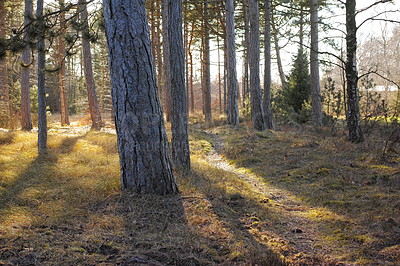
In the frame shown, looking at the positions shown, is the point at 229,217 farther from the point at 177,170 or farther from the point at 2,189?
the point at 2,189

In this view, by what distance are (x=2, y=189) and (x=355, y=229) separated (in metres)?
5.36

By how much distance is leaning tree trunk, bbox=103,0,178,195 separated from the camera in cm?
465

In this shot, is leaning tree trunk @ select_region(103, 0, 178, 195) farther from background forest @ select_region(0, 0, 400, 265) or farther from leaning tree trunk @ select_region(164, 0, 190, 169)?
leaning tree trunk @ select_region(164, 0, 190, 169)

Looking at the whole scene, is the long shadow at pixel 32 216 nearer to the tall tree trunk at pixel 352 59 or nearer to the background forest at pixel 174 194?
the background forest at pixel 174 194

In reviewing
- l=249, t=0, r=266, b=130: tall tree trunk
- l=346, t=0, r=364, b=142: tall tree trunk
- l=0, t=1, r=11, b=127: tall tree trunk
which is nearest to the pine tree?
l=249, t=0, r=266, b=130: tall tree trunk

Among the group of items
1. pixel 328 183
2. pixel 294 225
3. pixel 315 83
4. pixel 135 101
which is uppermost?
pixel 315 83

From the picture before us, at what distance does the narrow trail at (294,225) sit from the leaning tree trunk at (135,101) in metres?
1.94

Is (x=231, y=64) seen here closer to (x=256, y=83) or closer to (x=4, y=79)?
(x=256, y=83)

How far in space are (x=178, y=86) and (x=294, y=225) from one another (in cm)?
396

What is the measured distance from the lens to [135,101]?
471 centimetres

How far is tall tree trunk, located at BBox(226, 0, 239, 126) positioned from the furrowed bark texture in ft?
26.8

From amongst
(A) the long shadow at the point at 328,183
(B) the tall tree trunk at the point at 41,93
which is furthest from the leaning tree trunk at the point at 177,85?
(B) the tall tree trunk at the point at 41,93

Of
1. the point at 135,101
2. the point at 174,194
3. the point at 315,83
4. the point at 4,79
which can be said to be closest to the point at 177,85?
the point at 135,101

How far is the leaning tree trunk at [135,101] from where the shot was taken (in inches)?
183
